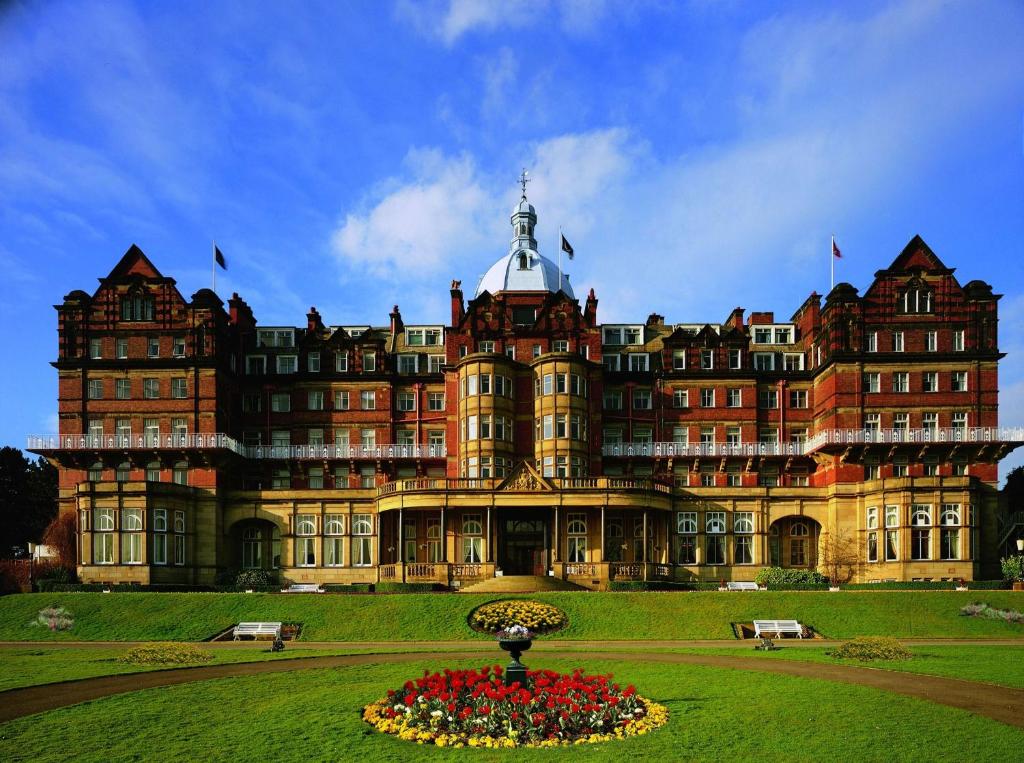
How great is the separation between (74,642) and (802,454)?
55.3 meters

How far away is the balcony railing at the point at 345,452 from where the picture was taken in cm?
7838

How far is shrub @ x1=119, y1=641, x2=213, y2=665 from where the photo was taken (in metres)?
36.4

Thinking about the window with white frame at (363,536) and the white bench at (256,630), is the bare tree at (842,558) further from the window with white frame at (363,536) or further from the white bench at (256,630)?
the white bench at (256,630)

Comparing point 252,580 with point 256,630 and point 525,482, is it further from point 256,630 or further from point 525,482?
point 525,482

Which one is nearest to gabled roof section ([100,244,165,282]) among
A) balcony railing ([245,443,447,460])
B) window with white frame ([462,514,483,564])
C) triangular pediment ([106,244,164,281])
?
triangular pediment ([106,244,164,281])

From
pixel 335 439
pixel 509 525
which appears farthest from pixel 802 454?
pixel 335 439

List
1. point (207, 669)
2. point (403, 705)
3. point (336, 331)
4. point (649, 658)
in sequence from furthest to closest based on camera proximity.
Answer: point (336, 331) < point (649, 658) < point (207, 669) < point (403, 705)

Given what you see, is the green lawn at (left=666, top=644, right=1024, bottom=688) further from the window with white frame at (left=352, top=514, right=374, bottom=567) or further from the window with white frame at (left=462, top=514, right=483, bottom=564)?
the window with white frame at (left=352, top=514, right=374, bottom=567)

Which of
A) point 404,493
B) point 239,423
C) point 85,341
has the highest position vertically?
point 85,341

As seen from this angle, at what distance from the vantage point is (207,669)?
35125mm

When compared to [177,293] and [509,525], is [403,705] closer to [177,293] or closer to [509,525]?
[509,525]

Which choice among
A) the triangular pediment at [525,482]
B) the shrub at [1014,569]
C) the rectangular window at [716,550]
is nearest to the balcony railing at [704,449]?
the rectangular window at [716,550]

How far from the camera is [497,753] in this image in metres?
21.8

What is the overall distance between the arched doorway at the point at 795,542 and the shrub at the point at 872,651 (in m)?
37.1
